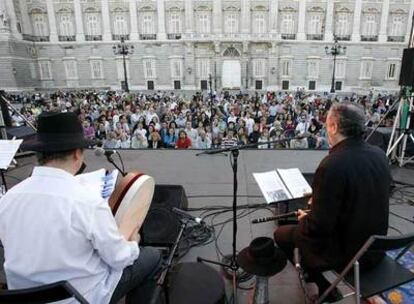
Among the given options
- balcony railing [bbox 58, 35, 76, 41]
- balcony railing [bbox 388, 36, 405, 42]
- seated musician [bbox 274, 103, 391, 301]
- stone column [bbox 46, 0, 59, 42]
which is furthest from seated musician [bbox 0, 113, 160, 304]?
balcony railing [bbox 388, 36, 405, 42]

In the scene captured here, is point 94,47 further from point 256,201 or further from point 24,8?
point 256,201

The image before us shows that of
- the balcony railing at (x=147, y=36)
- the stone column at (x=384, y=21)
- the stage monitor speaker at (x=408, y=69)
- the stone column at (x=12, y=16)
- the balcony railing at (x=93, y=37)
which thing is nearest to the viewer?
the stage monitor speaker at (x=408, y=69)

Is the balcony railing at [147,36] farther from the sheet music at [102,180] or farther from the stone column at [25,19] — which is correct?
the sheet music at [102,180]

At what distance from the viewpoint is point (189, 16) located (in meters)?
31.4

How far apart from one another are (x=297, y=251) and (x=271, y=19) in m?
33.3

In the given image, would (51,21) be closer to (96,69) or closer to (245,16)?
(96,69)

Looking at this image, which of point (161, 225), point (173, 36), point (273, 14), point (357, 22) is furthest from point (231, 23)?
point (161, 225)

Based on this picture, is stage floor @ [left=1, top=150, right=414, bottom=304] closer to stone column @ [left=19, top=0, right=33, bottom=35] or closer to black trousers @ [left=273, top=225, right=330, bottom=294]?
black trousers @ [left=273, top=225, right=330, bottom=294]

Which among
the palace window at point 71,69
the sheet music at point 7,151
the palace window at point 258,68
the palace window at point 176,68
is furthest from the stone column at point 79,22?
the sheet music at point 7,151

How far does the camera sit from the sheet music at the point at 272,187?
8.53 feet

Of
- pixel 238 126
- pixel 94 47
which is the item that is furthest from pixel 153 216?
pixel 94 47

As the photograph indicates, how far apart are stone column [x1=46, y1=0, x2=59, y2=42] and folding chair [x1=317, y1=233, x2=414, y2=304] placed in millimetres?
37549

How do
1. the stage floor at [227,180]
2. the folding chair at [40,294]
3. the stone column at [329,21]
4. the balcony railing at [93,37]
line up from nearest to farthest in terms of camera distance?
1. the folding chair at [40,294]
2. the stage floor at [227,180]
3. the stone column at [329,21]
4. the balcony railing at [93,37]

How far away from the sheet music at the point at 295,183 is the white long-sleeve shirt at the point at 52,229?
1745 millimetres
